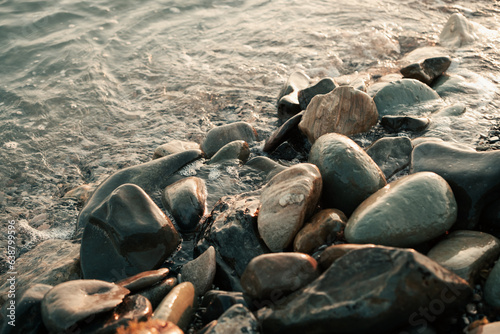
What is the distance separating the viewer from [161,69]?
6883 millimetres

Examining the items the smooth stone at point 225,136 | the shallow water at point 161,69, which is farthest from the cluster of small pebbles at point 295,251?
the shallow water at point 161,69

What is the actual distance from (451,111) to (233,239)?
2788mm

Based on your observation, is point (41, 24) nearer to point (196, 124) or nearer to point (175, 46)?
point (175, 46)

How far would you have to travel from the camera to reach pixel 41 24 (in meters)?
8.52

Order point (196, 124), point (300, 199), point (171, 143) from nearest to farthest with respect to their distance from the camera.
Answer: point (300, 199)
point (171, 143)
point (196, 124)

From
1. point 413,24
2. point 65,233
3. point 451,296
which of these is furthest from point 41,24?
point 451,296

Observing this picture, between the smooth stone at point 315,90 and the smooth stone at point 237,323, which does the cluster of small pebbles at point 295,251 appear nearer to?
the smooth stone at point 237,323

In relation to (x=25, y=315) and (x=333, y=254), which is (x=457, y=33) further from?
(x=25, y=315)

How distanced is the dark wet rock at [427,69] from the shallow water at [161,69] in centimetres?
36

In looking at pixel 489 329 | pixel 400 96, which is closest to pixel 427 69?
pixel 400 96

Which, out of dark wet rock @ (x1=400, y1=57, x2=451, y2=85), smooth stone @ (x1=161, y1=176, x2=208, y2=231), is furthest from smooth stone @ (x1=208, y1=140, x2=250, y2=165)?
dark wet rock @ (x1=400, y1=57, x2=451, y2=85)

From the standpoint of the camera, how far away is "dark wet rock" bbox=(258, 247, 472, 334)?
6.54 ft

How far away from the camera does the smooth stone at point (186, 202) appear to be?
345 cm

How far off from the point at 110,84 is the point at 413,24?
518cm
